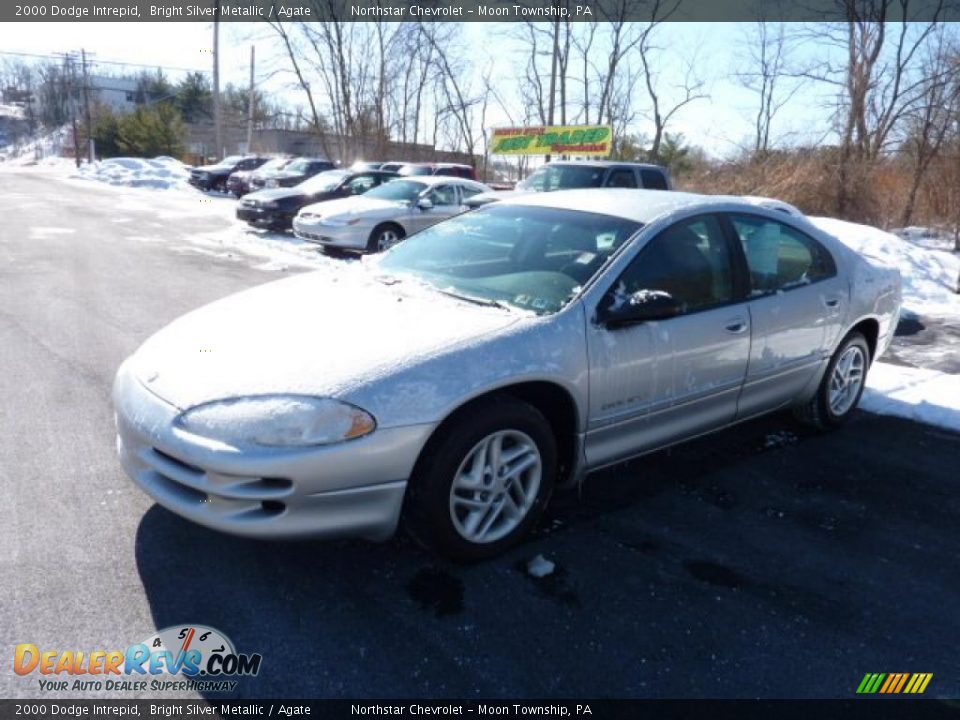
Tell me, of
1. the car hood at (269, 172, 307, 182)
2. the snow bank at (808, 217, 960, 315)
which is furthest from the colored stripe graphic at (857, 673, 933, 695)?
the car hood at (269, 172, 307, 182)

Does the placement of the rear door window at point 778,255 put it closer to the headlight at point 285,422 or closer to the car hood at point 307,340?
the car hood at point 307,340

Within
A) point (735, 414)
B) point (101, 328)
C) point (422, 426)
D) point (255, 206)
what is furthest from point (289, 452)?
point (255, 206)

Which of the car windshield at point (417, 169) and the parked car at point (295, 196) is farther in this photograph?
the car windshield at point (417, 169)

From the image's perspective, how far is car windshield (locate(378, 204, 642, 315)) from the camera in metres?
3.46

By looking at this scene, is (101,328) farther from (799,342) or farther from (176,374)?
(799,342)

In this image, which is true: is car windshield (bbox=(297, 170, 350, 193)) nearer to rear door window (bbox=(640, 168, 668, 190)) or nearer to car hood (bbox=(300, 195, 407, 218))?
car hood (bbox=(300, 195, 407, 218))

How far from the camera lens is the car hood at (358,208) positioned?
40.8ft

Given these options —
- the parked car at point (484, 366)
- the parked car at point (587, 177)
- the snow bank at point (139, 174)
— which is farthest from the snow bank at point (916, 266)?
the snow bank at point (139, 174)

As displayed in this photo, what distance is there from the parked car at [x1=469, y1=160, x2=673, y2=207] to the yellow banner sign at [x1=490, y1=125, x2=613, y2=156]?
9.97 meters

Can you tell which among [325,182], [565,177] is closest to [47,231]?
[325,182]

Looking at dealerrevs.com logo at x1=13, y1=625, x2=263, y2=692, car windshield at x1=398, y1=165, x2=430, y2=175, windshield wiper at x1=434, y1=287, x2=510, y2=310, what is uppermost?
car windshield at x1=398, y1=165, x2=430, y2=175

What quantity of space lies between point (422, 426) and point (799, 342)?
2686 mm

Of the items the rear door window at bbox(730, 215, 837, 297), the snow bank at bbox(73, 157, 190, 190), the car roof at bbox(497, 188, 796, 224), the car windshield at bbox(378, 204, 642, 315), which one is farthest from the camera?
the snow bank at bbox(73, 157, 190, 190)

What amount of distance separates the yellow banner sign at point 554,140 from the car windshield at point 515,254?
63.2 ft
